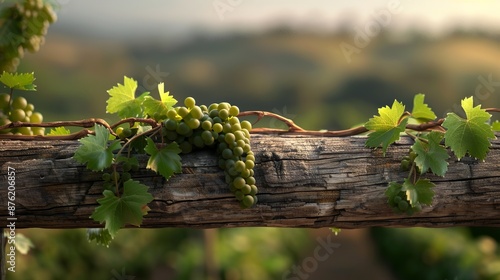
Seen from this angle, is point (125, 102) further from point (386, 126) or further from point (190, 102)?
point (386, 126)

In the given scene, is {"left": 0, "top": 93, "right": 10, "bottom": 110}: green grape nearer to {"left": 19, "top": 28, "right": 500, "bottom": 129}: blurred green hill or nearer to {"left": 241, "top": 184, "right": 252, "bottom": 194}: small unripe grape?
{"left": 241, "top": 184, "right": 252, "bottom": 194}: small unripe grape

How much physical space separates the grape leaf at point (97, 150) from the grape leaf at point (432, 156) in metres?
0.53

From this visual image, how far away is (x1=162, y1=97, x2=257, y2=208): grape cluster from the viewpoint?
108 centimetres

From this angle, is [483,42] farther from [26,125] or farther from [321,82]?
[26,125]

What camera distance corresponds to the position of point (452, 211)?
3.83 ft

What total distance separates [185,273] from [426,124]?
325 cm

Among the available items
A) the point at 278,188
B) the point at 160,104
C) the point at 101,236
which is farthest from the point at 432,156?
the point at 101,236

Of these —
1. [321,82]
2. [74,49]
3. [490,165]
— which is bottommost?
[490,165]

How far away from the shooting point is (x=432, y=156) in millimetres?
1129

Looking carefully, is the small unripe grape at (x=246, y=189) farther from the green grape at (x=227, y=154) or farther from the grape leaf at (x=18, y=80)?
the grape leaf at (x=18, y=80)

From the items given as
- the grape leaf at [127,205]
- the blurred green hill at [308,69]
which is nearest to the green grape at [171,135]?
the grape leaf at [127,205]

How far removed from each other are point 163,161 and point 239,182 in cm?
13

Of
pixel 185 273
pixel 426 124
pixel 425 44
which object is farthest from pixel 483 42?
pixel 426 124

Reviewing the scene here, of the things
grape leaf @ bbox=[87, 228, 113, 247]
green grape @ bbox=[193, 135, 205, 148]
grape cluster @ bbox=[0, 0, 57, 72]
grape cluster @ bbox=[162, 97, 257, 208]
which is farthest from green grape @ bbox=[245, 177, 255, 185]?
grape cluster @ bbox=[0, 0, 57, 72]
